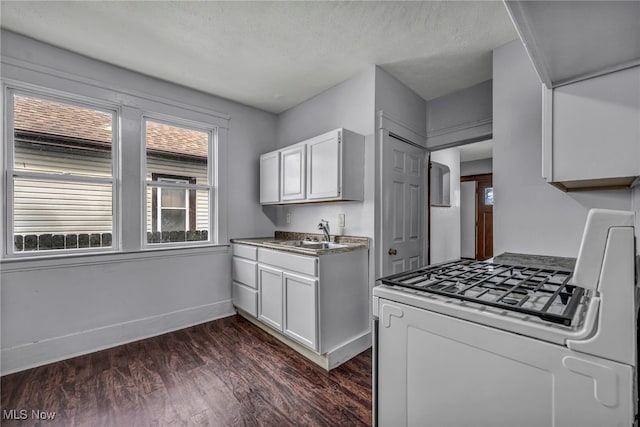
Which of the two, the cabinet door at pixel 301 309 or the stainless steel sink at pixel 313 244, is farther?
the stainless steel sink at pixel 313 244

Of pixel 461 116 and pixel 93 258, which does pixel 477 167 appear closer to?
pixel 461 116

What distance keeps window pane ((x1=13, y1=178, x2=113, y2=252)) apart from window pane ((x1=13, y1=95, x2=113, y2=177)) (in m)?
0.15

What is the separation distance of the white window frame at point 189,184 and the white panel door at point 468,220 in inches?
211

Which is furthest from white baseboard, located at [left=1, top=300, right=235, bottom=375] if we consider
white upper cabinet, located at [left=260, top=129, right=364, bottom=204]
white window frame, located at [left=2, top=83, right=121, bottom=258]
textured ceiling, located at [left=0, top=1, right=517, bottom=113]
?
textured ceiling, located at [left=0, top=1, right=517, bottom=113]

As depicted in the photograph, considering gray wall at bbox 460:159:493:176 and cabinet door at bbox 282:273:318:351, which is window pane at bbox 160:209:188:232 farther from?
gray wall at bbox 460:159:493:176

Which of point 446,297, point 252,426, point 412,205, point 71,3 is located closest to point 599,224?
point 446,297

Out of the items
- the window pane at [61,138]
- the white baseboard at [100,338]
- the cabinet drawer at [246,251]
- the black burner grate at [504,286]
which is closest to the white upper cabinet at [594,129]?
the black burner grate at [504,286]

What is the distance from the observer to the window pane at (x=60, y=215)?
2.32 metres

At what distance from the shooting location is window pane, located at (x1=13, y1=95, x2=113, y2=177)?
2.33 meters

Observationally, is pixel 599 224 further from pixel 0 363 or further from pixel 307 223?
pixel 0 363

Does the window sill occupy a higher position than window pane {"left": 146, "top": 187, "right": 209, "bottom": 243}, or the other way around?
window pane {"left": 146, "top": 187, "right": 209, "bottom": 243}

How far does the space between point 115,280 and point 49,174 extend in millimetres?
1077

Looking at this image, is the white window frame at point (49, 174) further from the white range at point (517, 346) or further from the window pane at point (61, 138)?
the white range at point (517, 346)

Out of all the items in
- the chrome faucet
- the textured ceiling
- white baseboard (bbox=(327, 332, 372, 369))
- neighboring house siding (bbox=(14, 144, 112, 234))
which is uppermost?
the textured ceiling
